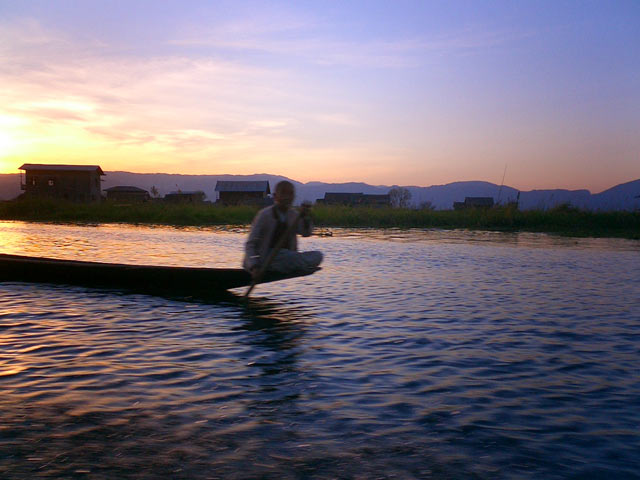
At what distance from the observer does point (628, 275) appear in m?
11.6

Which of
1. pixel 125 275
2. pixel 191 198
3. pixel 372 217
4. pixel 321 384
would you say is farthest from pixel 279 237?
pixel 191 198

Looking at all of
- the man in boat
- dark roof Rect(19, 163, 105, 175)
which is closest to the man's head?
the man in boat

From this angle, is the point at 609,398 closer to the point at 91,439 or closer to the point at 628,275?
the point at 91,439

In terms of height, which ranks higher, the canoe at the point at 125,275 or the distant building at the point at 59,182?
the distant building at the point at 59,182

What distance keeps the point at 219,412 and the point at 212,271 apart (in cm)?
465

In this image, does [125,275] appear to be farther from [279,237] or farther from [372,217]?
[372,217]

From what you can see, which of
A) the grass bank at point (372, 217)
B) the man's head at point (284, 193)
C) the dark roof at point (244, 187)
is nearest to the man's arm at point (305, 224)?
the man's head at point (284, 193)

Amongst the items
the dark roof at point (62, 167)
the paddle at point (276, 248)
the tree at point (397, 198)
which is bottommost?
the paddle at point (276, 248)

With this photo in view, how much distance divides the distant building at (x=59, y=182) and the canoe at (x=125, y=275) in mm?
47024

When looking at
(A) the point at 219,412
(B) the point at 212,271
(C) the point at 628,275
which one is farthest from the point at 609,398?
(C) the point at 628,275

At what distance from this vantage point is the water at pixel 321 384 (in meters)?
3.18

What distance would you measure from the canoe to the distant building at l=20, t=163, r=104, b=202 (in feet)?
154

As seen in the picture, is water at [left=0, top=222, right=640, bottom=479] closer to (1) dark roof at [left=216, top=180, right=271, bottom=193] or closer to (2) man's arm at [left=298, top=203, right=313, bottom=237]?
(2) man's arm at [left=298, top=203, right=313, bottom=237]

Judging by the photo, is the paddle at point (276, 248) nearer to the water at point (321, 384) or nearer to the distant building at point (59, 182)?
the water at point (321, 384)
